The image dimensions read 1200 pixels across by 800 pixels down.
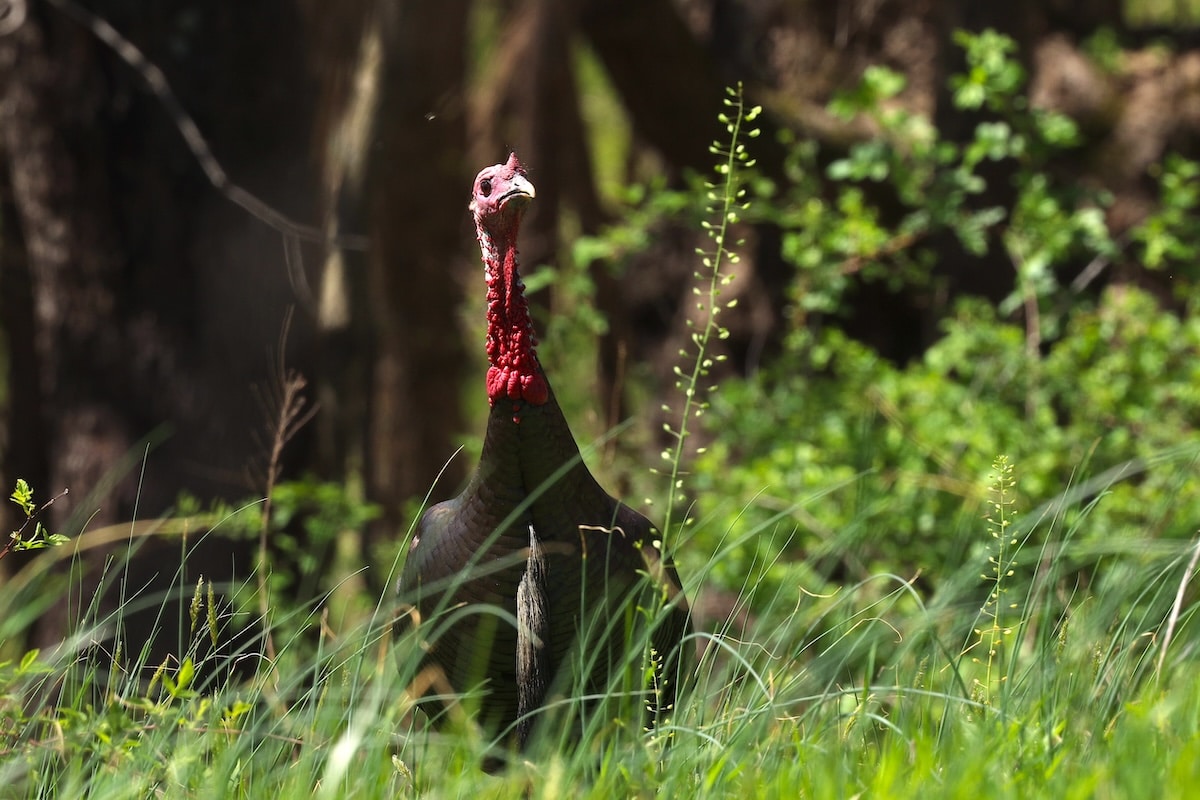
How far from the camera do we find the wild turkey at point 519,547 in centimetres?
298

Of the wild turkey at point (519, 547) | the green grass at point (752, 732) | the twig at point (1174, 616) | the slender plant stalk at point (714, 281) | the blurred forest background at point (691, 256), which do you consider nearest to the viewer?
the green grass at point (752, 732)

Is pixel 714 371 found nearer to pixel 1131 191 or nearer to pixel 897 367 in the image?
pixel 897 367

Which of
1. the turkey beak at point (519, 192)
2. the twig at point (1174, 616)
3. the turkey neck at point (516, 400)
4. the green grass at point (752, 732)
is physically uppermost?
the turkey beak at point (519, 192)

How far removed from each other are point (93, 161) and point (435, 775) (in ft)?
10.7

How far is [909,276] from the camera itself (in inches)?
225

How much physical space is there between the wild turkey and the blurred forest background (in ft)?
2.22

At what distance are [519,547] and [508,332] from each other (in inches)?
19.0

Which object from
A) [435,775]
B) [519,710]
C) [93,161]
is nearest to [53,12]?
[93,161]

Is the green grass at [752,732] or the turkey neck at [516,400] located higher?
the turkey neck at [516,400]

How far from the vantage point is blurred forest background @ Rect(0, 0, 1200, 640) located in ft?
16.2

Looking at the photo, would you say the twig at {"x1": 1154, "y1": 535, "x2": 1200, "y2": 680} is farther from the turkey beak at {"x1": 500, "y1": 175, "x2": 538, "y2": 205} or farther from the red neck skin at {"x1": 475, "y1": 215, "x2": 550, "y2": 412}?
the turkey beak at {"x1": 500, "y1": 175, "x2": 538, "y2": 205}

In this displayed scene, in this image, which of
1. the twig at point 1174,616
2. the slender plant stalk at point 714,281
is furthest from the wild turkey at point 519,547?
the twig at point 1174,616

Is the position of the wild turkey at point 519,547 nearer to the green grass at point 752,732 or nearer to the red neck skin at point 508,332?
the red neck skin at point 508,332

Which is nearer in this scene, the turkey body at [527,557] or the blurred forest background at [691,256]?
the turkey body at [527,557]
